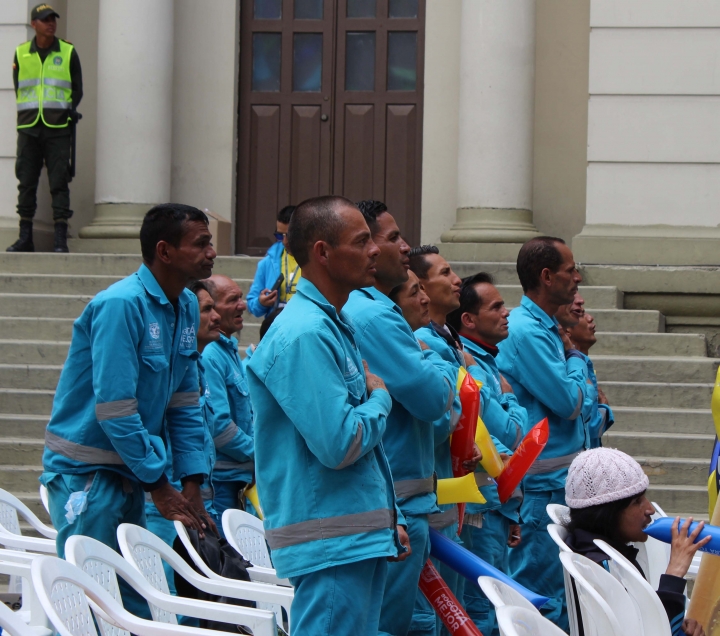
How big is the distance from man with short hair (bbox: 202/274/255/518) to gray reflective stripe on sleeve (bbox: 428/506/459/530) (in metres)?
1.46

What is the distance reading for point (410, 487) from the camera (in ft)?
13.4

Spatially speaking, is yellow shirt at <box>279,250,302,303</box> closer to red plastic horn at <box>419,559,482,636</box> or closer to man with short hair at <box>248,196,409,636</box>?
red plastic horn at <box>419,559,482,636</box>

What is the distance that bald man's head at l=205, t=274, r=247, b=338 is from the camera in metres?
6.09

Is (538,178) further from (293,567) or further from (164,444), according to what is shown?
(293,567)

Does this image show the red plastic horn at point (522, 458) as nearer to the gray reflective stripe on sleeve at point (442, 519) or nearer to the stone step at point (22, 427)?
the gray reflective stripe on sleeve at point (442, 519)

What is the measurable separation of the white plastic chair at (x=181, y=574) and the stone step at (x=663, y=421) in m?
4.54

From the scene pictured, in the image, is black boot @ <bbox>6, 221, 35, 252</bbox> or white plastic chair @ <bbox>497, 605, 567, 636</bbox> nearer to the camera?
white plastic chair @ <bbox>497, 605, 567, 636</bbox>

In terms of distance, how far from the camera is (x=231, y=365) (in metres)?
5.90

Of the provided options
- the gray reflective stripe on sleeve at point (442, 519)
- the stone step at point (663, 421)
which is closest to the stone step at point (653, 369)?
the stone step at point (663, 421)

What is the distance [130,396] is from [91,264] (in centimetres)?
601

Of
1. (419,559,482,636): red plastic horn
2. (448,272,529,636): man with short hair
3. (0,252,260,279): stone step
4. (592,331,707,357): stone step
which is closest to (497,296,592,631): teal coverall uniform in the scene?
(448,272,529,636): man with short hair

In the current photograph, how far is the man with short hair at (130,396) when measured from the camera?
4262 mm

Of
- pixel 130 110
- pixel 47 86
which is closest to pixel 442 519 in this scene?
pixel 47 86

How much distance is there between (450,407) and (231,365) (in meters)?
2.02
